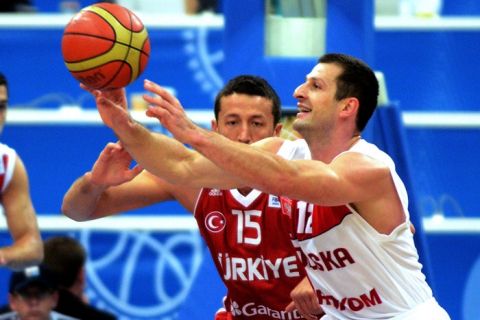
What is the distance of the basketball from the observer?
475 cm

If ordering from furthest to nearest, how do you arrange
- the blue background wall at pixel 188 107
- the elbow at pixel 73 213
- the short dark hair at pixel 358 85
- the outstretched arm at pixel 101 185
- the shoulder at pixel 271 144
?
the blue background wall at pixel 188 107 < the elbow at pixel 73 213 < the shoulder at pixel 271 144 < the outstretched arm at pixel 101 185 < the short dark hair at pixel 358 85

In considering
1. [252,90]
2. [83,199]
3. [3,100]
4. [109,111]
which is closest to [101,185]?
[83,199]

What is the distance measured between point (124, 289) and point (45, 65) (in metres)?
1.84

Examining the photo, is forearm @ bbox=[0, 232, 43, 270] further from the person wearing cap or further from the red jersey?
the red jersey

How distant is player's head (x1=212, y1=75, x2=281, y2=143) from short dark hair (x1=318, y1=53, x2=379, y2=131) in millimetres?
812

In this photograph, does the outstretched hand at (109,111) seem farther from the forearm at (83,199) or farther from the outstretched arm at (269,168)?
the forearm at (83,199)

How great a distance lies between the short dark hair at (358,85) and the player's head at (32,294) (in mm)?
2314

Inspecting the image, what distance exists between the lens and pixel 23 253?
6129mm

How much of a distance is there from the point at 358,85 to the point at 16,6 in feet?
15.7

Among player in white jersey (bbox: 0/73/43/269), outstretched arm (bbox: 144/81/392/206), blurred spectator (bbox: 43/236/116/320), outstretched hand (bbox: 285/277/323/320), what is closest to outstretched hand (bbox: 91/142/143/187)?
outstretched arm (bbox: 144/81/392/206)

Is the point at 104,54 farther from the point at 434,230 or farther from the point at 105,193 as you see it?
the point at 434,230

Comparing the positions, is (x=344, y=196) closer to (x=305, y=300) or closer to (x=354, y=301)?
(x=354, y=301)

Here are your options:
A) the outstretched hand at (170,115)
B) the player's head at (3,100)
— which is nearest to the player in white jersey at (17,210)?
the player's head at (3,100)

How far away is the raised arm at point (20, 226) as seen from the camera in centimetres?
611
